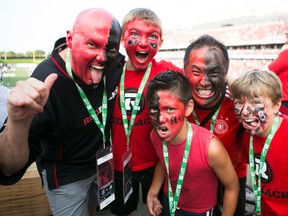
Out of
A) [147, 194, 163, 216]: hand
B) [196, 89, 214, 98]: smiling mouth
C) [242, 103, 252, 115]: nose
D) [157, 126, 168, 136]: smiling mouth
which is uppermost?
[196, 89, 214, 98]: smiling mouth

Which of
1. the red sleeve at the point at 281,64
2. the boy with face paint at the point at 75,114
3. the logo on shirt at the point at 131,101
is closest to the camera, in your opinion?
the boy with face paint at the point at 75,114

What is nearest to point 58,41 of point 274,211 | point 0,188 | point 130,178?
point 130,178

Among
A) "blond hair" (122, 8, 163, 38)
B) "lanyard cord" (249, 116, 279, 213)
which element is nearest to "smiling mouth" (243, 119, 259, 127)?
"lanyard cord" (249, 116, 279, 213)

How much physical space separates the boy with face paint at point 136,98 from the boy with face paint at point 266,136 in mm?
667

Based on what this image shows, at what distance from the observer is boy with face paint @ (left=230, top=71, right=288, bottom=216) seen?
5.11ft

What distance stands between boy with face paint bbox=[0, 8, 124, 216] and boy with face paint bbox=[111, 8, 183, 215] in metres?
0.09

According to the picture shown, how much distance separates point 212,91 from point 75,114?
2.99 ft

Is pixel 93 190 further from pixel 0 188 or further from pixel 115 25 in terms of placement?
pixel 115 25

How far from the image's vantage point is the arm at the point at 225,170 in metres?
1.52

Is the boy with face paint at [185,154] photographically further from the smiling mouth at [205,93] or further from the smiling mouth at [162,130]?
the smiling mouth at [205,93]

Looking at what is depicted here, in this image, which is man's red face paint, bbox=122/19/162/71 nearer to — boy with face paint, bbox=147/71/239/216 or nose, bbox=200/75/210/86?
boy with face paint, bbox=147/71/239/216

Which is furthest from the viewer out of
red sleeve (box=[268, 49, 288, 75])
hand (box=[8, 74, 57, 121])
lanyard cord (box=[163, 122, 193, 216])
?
red sleeve (box=[268, 49, 288, 75])

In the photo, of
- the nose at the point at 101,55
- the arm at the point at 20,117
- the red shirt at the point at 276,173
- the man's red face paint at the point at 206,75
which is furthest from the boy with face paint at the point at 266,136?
the arm at the point at 20,117

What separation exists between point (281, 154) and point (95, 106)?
3.98 feet
